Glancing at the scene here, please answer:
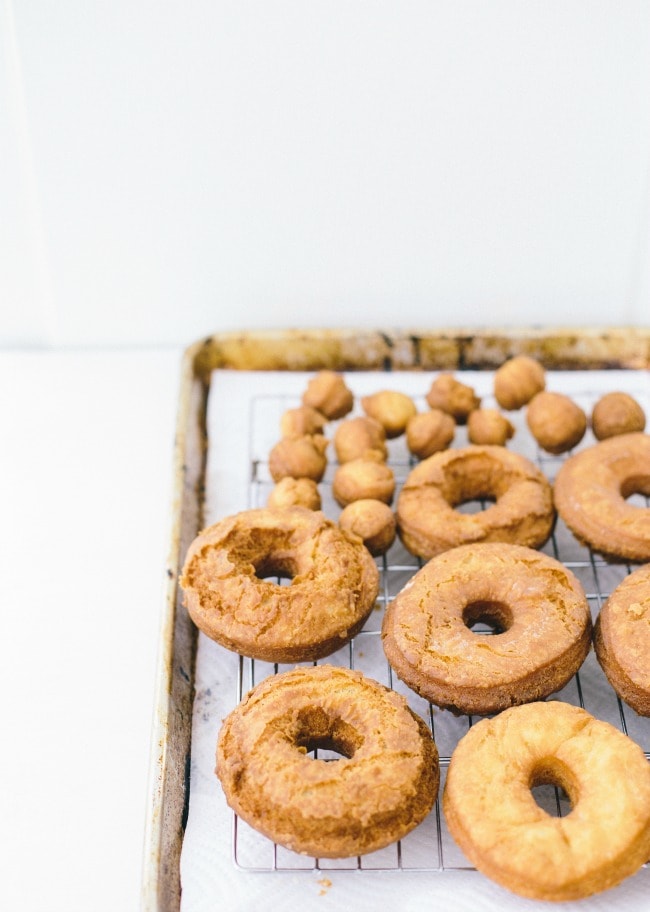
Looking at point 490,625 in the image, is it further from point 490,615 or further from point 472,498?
point 472,498

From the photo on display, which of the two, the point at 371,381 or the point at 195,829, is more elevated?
the point at 371,381

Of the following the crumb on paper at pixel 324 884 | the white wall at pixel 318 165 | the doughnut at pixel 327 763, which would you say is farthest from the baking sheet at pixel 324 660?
the white wall at pixel 318 165

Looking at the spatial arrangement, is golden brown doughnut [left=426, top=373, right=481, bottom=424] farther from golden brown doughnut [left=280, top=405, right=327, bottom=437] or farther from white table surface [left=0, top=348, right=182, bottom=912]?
white table surface [left=0, top=348, right=182, bottom=912]

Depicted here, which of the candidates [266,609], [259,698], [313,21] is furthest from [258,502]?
[313,21]

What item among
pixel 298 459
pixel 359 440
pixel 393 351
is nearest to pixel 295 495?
pixel 298 459

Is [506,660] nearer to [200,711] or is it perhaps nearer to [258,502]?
[200,711]

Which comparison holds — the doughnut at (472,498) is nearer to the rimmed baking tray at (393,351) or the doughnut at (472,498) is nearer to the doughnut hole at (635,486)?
the doughnut hole at (635,486)
